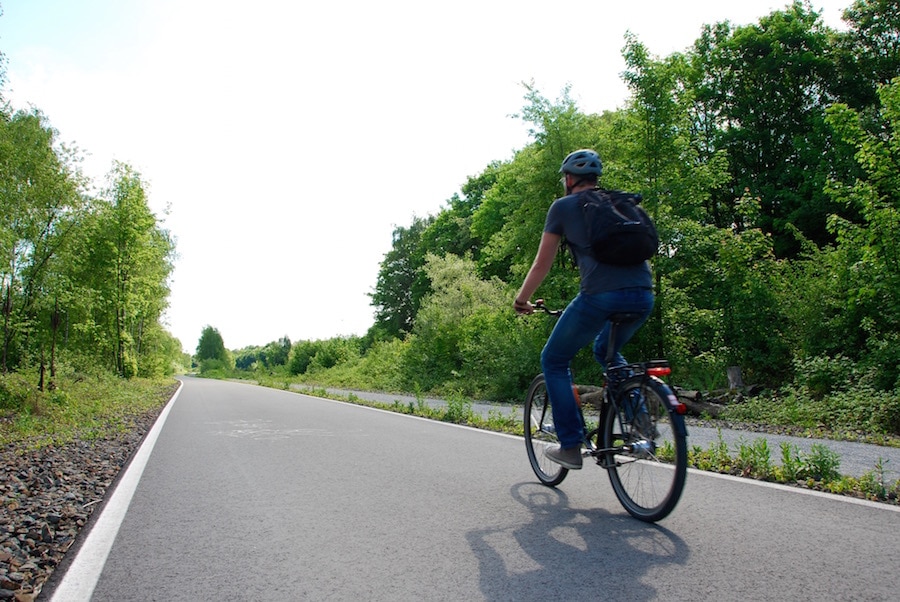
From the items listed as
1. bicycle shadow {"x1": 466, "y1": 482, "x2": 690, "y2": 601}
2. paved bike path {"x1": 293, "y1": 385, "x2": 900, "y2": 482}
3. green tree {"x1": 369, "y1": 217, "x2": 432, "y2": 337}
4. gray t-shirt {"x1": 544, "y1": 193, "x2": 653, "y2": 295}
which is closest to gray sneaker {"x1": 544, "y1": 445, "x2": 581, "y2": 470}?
bicycle shadow {"x1": 466, "y1": 482, "x2": 690, "y2": 601}

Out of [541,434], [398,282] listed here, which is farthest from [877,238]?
[398,282]

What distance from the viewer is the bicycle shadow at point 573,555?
274cm

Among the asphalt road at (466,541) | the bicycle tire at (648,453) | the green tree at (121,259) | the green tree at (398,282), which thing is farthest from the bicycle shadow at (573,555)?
the green tree at (398,282)

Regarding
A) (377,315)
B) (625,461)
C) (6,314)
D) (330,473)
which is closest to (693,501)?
(625,461)

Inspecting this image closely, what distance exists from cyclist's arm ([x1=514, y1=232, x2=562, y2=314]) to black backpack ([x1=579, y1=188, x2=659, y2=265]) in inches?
12.8

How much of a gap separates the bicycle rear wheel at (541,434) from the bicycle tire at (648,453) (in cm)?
69

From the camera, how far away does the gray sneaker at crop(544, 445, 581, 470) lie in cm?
434

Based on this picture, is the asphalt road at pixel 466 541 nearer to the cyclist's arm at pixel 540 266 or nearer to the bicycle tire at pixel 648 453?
the bicycle tire at pixel 648 453

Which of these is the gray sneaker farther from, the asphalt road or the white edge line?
the white edge line

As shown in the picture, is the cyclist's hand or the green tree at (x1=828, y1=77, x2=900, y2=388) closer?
the cyclist's hand

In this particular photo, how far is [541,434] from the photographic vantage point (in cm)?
514

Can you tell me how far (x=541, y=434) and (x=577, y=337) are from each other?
1.27 metres

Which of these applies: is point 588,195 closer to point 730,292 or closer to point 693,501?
point 693,501

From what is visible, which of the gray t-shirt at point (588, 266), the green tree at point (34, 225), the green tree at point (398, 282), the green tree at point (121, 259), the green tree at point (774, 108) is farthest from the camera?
the green tree at point (398, 282)
